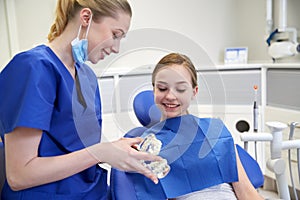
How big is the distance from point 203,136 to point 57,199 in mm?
431

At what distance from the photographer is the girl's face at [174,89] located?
2.48 feet

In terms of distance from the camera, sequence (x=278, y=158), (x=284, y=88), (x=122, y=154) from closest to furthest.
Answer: (x=122, y=154) < (x=278, y=158) < (x=284, y=88)

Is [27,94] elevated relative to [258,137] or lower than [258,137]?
elevated

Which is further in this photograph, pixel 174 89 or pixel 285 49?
pixel 285 49

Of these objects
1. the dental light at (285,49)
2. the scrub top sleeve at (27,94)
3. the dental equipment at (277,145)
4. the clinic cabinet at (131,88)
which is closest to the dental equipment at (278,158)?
the dental equipment at (277,145)

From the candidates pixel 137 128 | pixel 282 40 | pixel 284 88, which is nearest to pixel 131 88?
pixel 137 128

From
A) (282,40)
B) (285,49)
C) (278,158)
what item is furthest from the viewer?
(282,40)

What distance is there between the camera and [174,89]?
779 millimetres

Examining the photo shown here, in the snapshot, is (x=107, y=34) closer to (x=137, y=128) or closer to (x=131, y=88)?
(x=131, y=88)

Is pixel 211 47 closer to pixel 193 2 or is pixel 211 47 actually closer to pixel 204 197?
pixel 193 2

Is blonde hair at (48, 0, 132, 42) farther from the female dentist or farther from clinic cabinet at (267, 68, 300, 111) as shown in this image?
clinic cabinet at (267, 68, 300, 111)

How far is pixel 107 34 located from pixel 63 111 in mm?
221

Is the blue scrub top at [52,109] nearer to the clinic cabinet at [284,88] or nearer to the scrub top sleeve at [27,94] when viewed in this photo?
the scrub top sleeve at [27,94]

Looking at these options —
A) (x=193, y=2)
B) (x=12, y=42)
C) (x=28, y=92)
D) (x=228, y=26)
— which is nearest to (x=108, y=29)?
(x=28, y=92)
